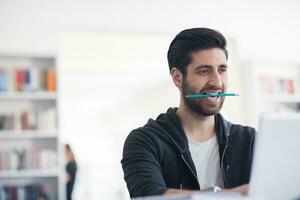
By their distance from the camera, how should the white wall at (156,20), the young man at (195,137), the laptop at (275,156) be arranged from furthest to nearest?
the white wall at (156,20), the young man at (195,137), the laptop at (275,156)

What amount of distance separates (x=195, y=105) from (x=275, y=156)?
60cm

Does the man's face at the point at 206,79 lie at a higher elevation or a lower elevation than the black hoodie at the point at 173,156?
higher

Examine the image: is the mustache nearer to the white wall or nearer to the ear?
the ear

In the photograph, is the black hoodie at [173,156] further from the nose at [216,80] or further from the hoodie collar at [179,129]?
the nose at [216,80]

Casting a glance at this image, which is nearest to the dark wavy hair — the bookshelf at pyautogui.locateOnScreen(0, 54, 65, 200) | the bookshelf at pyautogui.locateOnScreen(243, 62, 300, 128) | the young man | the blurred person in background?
the young man

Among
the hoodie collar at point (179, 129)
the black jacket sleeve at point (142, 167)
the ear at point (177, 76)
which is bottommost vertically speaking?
the black jacket sleeve at point (142, 167)

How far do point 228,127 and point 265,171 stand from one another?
0.67m

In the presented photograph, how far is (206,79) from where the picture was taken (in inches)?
59.1

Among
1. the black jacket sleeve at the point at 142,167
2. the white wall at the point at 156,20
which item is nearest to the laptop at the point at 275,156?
the black jacket sleeve at the point at 142,167

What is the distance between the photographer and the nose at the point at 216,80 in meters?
1.47

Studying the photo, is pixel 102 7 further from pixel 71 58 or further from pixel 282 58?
pixel 282 58

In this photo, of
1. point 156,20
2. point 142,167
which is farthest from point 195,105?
point 156,20

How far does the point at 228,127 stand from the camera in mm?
1582

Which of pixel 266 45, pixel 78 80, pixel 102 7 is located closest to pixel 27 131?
pixel 102 7
